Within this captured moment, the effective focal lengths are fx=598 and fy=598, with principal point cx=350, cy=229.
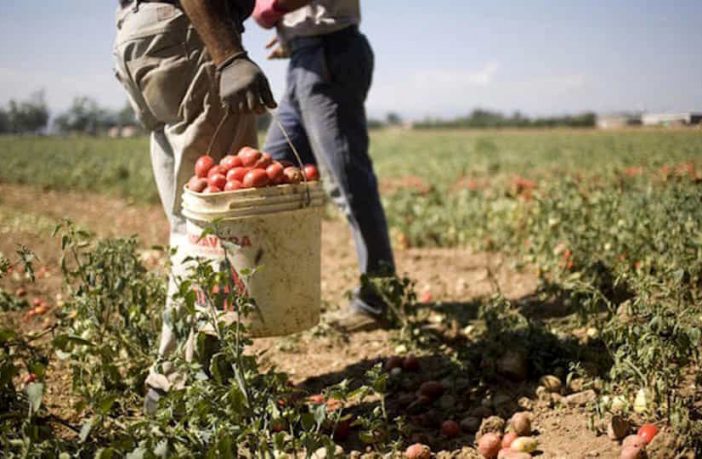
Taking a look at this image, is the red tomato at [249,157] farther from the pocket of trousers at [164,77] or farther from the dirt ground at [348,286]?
the dirt ground at [348,286]

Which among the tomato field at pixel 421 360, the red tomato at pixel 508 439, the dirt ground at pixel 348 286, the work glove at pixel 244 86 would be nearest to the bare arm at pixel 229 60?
the work glove at pixel 244 86

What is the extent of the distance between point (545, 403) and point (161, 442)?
56.1 inches

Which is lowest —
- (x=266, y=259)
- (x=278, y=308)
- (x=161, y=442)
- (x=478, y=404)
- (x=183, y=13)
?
(x=478, y=404)

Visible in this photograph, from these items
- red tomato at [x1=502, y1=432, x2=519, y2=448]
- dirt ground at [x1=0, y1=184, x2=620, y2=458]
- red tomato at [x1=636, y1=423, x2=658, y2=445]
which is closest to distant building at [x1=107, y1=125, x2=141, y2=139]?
dirt ground at [x1=0, y1=184, x2=620, y2=458]

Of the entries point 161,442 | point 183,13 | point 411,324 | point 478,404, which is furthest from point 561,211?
point 161,442

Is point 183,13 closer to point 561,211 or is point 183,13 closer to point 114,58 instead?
point 114,58

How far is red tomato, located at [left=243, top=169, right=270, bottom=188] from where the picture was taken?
1.97 m

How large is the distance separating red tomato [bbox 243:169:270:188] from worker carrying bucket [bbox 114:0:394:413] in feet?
0.12

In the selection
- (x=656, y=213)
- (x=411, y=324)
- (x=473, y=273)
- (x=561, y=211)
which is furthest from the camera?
(x=473, y=273)

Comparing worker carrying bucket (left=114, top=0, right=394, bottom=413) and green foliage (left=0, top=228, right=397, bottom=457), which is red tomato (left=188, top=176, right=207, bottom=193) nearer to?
worker carrying bucket (left=114, top=0, right=394, bottom=413)

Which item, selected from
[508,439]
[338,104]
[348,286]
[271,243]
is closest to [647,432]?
[508,439]

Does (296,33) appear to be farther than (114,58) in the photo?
Yes

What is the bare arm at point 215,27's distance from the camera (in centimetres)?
212

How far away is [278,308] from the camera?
2.12 m
